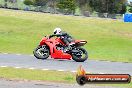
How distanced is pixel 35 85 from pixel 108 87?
6.03 feet

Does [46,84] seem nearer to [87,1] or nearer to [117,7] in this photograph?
[117,7]

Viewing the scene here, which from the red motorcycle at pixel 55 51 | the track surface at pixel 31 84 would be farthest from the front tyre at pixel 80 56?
the track surface at pixel 31 84

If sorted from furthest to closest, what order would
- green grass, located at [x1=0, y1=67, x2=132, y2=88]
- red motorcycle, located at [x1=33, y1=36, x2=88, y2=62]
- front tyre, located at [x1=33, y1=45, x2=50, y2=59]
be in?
1. front tyre, located at [x1=33, y1=45, x2=50, y2=59]
2. red motorcycle, located at [x1=33, y1=36, x2=88, y2=62]
3. green grass, located at [x1=0, y1=67, x2=132, y2=88]

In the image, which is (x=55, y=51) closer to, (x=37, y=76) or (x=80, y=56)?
(x=80, y=56)

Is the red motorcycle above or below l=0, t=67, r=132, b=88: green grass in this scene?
below

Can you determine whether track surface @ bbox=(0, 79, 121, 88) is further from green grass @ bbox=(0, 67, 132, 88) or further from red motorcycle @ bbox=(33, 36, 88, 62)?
red motorcycle @ bbox=(33, 36, 88, 62)

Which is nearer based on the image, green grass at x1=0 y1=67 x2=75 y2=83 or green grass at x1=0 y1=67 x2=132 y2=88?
green grass at x1=0 y1=67 x2=132 y2=88

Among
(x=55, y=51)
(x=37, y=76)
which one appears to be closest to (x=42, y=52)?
(x=55, y=51)

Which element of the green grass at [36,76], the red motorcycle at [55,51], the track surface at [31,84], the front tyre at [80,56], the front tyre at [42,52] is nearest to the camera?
the track surface at [31,84]

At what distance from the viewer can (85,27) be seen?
51531 mm

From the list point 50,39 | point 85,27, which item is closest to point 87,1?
point 85,27

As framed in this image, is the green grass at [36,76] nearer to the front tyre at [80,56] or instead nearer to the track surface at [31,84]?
the track surface at [31,84]

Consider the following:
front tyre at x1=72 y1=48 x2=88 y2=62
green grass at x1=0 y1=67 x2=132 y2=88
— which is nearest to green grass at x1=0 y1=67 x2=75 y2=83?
green grass at x1=0 y1=67 x2=132 y2=88

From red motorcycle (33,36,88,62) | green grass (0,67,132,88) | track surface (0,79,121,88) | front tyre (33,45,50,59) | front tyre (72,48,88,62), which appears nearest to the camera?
track surface (0,79,121,88)
